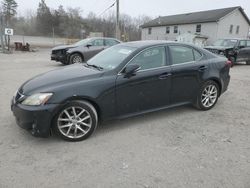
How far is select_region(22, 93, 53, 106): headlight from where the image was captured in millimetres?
3393

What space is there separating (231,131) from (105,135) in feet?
7.08

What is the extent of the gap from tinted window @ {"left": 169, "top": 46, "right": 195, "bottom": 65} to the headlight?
7.79 ft

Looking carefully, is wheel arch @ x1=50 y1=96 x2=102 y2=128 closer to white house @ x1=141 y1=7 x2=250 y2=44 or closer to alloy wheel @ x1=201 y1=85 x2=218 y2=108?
alloy wheel @ x1=201 y1=85 x2=218 y2=108

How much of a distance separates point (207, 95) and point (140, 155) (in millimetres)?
2476

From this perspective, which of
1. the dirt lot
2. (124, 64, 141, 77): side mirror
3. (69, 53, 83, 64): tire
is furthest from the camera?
(69, 53, 83, 64): tire

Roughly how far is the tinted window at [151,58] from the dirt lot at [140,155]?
104cm

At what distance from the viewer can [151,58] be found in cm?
432

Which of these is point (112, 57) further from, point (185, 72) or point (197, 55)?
point (197, 55)

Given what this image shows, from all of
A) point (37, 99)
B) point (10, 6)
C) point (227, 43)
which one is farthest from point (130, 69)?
point (10, 6)

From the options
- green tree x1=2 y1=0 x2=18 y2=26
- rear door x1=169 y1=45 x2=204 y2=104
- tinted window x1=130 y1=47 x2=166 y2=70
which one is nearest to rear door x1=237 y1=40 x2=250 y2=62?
rear door x1=169 y1=45 x2=204 y2=104

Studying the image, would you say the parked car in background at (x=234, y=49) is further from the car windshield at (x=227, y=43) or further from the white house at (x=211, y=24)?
the white house at (x=211, y=24)

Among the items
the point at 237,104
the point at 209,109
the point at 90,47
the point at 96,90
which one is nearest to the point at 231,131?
the point at 209,109

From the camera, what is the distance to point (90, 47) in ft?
39.1

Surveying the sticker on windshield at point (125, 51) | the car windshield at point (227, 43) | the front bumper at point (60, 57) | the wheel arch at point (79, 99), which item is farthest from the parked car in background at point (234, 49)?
the wheel arch at point (79, 99)
